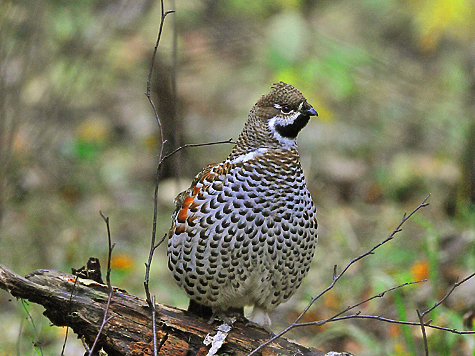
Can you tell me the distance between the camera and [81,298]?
2965mm

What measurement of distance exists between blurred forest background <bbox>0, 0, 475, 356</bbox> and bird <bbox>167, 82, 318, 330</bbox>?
0.97m

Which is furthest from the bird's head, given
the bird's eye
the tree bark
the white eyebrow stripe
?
the tree bark

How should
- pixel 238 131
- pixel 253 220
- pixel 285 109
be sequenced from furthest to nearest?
1. pixel 238 131
2. pixel 285 109
3. pixel 253 220

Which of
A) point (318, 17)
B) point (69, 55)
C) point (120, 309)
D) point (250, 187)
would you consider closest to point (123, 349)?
point (120, 309)

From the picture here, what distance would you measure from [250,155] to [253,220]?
0.39 meters

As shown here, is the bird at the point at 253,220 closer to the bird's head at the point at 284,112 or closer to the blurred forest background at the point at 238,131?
the bird's head at the point at 284,112

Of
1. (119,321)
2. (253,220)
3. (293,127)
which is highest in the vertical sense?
(293,127)

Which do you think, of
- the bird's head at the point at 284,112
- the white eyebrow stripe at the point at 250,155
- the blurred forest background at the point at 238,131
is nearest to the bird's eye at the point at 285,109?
the bird's head at the point at 284,112

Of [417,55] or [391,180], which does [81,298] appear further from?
[417,55]

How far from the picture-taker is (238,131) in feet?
25.6

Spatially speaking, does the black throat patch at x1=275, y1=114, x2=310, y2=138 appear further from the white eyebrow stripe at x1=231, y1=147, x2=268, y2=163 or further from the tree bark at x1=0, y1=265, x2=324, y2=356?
the tree bark at x1=0, y1=265, x2=324, y2=356

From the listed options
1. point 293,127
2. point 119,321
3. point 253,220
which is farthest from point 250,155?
point 119,321

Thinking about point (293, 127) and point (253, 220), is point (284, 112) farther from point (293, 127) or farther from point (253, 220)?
point (253, 220)

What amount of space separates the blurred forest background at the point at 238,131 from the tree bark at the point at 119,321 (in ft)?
2.74
